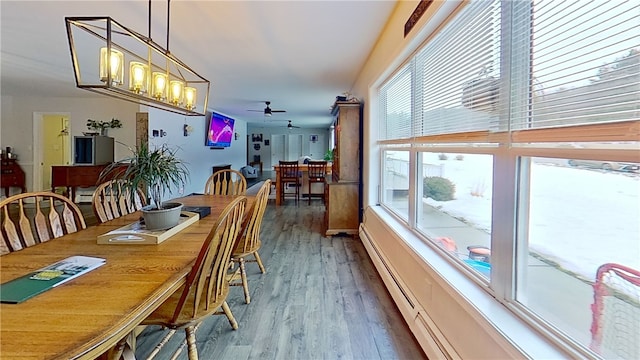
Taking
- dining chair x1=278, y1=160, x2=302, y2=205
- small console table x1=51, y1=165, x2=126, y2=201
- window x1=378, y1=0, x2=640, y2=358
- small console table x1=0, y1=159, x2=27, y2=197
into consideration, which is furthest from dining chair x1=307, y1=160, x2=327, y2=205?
small console table x1=0, y1=159, x2=27, y2=197

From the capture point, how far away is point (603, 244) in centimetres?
101

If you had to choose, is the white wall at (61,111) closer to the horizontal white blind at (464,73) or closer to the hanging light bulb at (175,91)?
the hanging light bulb at (175,91)

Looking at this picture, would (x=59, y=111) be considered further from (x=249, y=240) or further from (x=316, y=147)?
(x=316, y=147)

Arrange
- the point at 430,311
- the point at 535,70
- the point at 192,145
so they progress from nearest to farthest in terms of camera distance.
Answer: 1. the point at 535,70
2. the point at 430,311
3. the point at 192,145

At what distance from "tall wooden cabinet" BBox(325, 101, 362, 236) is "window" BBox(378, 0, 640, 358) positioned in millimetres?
2789

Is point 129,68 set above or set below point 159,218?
above

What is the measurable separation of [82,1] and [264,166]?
14.5 meters

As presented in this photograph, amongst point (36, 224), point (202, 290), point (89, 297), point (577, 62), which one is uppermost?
point (577, 62)

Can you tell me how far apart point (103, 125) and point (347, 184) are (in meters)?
5.79

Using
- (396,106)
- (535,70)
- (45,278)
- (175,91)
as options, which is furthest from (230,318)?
(396,106)

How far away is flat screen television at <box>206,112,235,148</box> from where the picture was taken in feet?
31.9

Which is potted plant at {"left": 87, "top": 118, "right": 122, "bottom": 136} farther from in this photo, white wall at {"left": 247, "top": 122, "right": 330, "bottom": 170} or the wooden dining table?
white wall at {"left": 247, "top": 122, "right": 330, "bottom": 170}

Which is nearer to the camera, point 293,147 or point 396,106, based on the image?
point 396,106

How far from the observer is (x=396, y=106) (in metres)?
3.51
